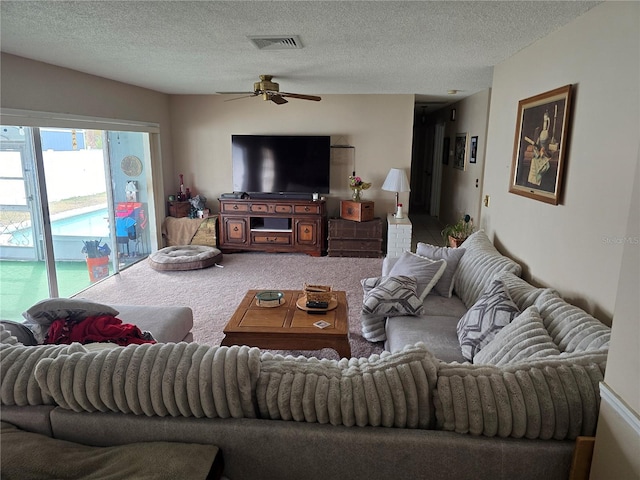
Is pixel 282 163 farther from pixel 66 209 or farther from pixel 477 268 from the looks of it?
pixel 477 268

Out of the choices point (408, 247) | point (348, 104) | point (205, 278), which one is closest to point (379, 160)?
point (348, 104)

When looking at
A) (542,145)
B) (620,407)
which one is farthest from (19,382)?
(542,145)

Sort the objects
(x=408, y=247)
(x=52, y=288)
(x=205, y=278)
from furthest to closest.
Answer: (x=408, y=247) < (x=205, y=278) < (x=52, y=288)

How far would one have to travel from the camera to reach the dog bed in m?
5.15

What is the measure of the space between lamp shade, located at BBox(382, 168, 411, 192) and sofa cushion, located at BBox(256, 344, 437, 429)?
4.57m

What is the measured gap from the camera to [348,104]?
240 inches

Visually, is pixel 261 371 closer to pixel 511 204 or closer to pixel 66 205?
pixel 511 204

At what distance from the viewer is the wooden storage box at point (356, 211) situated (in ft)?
19.3

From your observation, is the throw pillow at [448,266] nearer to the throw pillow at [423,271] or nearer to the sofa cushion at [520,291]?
the throw pillow at [423,271]

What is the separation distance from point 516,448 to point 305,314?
178cm

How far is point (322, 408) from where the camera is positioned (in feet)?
4.40

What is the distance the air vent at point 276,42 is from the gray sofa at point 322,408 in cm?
216

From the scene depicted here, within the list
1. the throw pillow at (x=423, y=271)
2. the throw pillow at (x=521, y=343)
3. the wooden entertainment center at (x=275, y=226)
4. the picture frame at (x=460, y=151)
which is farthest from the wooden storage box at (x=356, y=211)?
the throw pillow at (x=521, y=343)

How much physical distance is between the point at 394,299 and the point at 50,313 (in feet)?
6.75
